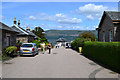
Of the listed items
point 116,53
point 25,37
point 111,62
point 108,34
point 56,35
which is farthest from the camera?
point 56,35

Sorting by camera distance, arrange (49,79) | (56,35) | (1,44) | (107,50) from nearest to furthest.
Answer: (49,79), (107,50), (1,44), (56,35)

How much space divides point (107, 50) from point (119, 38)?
785cm

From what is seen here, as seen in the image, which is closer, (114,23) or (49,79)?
(49,79)

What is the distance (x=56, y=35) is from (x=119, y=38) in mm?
108995

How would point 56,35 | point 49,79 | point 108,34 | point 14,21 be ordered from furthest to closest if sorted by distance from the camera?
point 56,35
point 14,21
point 108,34
point 49,79

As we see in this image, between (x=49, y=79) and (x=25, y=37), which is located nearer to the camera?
(x=49, y=79)

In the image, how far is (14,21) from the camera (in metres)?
45.4

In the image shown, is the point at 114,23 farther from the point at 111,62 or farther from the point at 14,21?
the point at 14,21

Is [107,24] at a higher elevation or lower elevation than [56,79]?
higher

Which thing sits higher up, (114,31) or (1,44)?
(114,31)

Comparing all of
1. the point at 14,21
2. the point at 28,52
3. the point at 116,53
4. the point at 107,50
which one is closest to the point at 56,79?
the point at 116,53

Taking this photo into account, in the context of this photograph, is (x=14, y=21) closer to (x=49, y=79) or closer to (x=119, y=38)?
(x=119, y=38)

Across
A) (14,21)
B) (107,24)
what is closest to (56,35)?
(14,21)

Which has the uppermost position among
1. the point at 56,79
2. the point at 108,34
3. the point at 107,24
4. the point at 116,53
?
the point at 107,24
